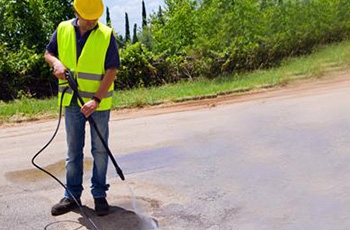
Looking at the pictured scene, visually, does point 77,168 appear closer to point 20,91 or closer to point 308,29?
point 20,91

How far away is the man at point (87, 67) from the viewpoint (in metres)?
4.83

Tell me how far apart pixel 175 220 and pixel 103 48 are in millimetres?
1603

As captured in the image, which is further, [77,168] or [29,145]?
[29,145]

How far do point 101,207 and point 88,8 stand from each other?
1.74 m

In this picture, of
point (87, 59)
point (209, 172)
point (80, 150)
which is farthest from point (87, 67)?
point (209, 172)

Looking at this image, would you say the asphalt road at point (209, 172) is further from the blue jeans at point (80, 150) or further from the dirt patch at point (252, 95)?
the dirt patch at point (252, 95)

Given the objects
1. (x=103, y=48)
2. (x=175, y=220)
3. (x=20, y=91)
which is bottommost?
(x=20, y=91)

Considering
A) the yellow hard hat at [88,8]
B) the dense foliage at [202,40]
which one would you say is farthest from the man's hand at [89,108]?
the dense foliage at [202,40]

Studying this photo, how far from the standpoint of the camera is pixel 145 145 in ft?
26.0

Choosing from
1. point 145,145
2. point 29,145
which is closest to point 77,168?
point 145,145

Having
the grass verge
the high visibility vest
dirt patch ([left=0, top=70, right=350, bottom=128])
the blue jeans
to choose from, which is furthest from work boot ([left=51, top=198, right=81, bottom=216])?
the grass verge

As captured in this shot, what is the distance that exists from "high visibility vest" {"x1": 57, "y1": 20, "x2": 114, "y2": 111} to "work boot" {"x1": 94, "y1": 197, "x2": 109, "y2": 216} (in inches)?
32.8

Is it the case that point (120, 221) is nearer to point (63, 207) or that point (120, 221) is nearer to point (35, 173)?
point (63, 207)

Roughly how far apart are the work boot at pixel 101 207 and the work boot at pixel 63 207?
0.24 meters
